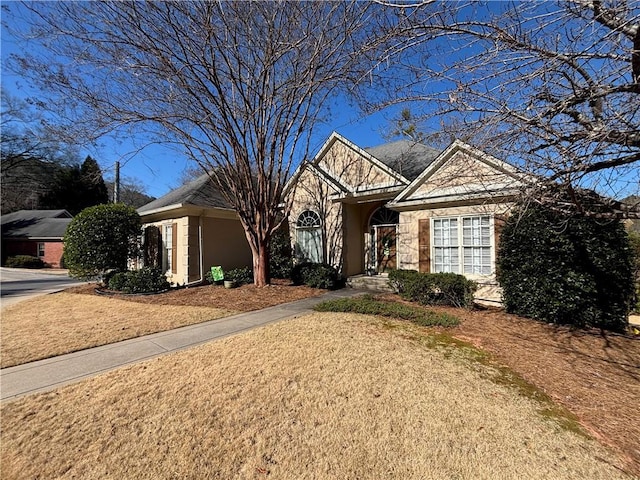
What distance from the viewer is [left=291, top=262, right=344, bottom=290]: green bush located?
11.7 m

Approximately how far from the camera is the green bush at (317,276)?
11.7 metres

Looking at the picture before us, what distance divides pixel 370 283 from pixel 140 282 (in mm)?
8789

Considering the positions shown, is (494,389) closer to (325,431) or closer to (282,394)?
(325,431)

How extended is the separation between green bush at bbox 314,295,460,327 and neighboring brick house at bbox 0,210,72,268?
3070cm

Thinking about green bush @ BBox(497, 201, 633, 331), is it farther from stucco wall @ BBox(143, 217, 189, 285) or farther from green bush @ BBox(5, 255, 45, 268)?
green bush @ BBox(5, 255, 45, 268)

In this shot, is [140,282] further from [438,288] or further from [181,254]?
[438,288]

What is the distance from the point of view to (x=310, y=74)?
31.3 ft

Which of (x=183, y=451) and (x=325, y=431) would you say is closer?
(x=183, y=451)

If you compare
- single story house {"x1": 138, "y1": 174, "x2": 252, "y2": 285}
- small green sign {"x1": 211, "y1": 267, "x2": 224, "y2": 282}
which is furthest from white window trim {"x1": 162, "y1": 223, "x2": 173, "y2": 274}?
small green sign {"x1": 211, "y1": 267, "x2": 224, "y2": 282}

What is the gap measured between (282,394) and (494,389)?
9.01 feet

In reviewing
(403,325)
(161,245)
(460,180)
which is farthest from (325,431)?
(161,245)

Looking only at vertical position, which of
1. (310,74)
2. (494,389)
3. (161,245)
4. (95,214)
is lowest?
(494,389)

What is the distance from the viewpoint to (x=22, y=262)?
2703 centimetres

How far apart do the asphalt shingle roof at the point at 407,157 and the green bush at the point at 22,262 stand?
32186 millimetres
